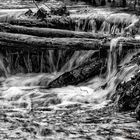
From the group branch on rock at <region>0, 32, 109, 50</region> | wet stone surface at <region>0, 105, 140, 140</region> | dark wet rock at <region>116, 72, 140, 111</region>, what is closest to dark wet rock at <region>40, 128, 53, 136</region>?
wet stone surface at <region>0, 105, 140, 140</region>

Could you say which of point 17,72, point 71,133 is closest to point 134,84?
point 71,133

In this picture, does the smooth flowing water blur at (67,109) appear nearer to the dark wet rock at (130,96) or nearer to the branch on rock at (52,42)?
the dark wet rock at (130,96)

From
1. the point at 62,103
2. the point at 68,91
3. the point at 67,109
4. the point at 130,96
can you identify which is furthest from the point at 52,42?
the point at 130,96

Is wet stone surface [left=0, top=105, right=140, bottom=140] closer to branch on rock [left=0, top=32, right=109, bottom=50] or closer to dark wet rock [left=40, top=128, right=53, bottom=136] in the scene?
dark wet rock [left=40, top=128, right=53, bottom=136]

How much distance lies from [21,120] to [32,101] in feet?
4.77

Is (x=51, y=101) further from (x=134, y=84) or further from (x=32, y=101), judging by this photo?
(x=134, y=84)

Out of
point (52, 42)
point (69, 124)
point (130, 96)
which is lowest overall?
point (69, 124)

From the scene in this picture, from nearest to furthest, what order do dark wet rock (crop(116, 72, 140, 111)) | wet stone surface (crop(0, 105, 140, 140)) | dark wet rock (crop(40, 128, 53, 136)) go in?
wet stone surface (crop(0, 105, 140, 140))
dark wet rock (crop(40, 128, 53, 136))
dark wet rock (crop(116, 72, 140, 111))

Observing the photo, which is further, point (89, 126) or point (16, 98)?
point (16, 98)

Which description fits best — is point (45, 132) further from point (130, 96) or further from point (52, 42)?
point (52, 42)

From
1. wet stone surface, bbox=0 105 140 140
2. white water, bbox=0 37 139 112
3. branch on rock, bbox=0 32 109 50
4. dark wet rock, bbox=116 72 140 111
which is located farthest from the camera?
branch on rock, bbox=0 32 109 50

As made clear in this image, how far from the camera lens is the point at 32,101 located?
Result: 809 cm

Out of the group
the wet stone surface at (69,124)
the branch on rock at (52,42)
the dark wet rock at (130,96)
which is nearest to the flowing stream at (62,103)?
the wet stone surface at (69,124)

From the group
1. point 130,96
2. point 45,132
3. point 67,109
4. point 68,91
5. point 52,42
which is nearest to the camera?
point 45,132
